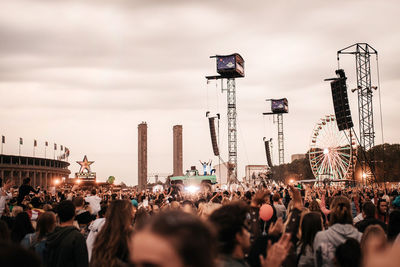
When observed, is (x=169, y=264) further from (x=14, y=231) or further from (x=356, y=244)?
(x=14, y=231)

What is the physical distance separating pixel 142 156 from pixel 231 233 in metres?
159

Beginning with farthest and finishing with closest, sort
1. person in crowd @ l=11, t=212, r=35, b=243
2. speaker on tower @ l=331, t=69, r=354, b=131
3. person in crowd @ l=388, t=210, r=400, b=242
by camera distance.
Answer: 1. speaker on tower @ l=331, t=69, r=354, b=131
2. person in crowd @ l=11, t=212, r=35, b=243
3. person in crowd @ l=388, t=210, r=400, b=242

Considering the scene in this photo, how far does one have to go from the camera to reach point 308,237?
641cm

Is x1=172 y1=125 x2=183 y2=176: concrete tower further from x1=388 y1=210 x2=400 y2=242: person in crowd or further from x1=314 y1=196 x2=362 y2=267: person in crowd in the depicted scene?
x1=314 y1=196 x2=362 y2=267: person in crowd

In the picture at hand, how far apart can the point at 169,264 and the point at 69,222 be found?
4638 millimetres

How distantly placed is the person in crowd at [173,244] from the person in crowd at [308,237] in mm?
5101

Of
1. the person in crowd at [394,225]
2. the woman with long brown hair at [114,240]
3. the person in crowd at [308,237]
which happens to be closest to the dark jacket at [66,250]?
the woman with long brown hair at [114,240]

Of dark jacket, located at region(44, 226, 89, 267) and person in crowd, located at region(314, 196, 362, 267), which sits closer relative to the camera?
dark jacket, located at region(44, 226, 89, 267)

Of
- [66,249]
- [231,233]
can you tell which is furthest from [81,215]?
[231,233]

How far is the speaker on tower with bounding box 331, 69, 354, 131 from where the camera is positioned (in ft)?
97.1

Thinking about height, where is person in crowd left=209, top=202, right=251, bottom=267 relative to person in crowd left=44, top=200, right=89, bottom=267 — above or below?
above

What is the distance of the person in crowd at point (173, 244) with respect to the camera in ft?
4.72

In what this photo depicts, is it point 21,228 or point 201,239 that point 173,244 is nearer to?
point 201,239

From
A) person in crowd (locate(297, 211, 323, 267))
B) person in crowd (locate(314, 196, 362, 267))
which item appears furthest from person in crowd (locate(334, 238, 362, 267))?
person in crowd (locate(297, 211, 323, 267))
